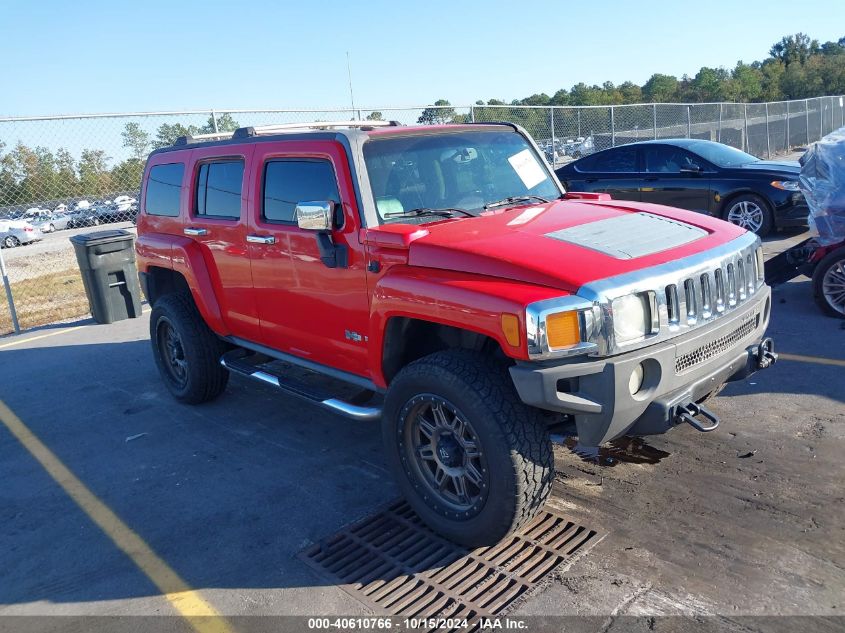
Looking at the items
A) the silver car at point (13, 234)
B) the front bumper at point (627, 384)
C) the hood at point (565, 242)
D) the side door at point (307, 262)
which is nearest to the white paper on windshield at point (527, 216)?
the hood at point (565, 242)

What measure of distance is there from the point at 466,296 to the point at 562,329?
1.59 feet

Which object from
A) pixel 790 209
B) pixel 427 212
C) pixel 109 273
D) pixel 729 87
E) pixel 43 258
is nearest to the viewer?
pixel 427 212

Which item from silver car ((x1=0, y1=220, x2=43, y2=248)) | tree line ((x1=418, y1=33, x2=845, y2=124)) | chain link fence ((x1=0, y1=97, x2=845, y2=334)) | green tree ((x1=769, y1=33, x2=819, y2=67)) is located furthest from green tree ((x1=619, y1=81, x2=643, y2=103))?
silver car ((x1=0, y1=220, x2=43, y2=248))

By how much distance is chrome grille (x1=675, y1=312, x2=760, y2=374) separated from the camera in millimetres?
3344

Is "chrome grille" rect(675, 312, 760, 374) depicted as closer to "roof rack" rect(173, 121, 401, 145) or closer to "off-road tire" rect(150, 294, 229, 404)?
"roof rack" rect(173, 121, 401, 145)

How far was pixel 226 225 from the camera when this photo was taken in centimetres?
509

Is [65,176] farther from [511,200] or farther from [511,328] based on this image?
[511,328]

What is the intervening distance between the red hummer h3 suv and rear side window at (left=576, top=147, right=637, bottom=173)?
7.24 metres

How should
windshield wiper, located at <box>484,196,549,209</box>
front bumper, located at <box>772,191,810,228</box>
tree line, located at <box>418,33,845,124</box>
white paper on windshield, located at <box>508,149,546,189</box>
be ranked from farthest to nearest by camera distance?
tree line, located at <box>418,33,845,124</box>
front bumper, located at <box>772,191,810,228</box>
white paper on windshield, located at <box>508,149,546,189</box>
windshield wiper, located at <box>484,196,549,209</box>

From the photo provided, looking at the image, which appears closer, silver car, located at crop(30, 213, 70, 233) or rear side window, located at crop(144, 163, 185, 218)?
rear side window, located at crop(144, 163, 185, 218)

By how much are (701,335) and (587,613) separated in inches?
54.6

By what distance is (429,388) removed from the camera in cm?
346

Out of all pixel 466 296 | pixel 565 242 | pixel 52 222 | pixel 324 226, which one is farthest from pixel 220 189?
pixel 52 222

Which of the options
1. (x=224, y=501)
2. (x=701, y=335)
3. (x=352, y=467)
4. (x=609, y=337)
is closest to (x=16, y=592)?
(x=224, y=501)
